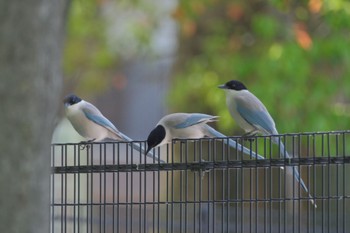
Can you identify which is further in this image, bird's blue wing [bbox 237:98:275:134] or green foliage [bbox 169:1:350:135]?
green foliage [bbox 169:1:350:135]

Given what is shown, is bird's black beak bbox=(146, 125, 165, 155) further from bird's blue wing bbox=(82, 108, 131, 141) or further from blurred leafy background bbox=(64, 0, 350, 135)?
blurred leafy background bbox=(64, 0, 350, 135)

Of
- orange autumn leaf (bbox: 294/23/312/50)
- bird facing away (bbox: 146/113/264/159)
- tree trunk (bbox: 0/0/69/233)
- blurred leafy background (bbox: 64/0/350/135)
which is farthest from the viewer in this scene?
orange autumn leaf (bbox: 294/23/312/50)

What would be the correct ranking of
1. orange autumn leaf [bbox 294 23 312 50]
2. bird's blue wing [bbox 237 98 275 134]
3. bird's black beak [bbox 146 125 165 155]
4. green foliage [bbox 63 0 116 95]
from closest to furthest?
1. bird's black beak [bbox 146 125 165 155]
2. bird's blue wing [bbox 237 98 275 134]
3. orange autumn leaf [bbox 294 23 312 50]
4. green foliage [bbox 63 0 116 95]

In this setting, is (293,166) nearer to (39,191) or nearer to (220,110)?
(39,191)

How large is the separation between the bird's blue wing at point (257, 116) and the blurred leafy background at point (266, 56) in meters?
3.46

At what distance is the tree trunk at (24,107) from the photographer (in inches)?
272

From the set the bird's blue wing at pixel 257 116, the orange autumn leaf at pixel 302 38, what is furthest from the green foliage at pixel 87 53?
the bird's blue wing at pixel 257 116

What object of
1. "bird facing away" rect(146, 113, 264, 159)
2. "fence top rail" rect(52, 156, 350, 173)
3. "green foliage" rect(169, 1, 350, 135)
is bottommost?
"fence top rail" rect(52, 156, 350, 173)

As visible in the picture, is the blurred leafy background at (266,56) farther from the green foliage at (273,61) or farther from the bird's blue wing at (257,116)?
the bird's blue wing at (257,116)

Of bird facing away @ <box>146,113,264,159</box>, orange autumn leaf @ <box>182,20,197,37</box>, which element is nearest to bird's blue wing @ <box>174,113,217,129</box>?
bird facing away @ <box>146,113,264,159</box>

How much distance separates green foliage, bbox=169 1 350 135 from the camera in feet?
51.5

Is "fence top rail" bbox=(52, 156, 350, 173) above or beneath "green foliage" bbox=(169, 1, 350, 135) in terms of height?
beneath

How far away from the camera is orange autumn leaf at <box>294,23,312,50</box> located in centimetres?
1602

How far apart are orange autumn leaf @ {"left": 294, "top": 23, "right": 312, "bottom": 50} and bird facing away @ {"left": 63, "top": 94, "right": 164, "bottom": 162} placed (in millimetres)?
6081
